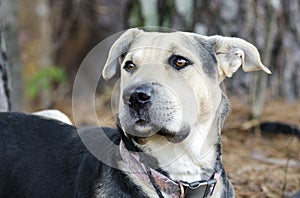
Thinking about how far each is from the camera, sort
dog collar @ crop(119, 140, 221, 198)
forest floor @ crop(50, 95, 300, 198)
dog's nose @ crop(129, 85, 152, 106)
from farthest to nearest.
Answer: forest floor @ crop(50, 95, 300, 198), dog collar @ crop(119, 140, 221, 198), dog's nose @ crop(129, 85, 152, 106)


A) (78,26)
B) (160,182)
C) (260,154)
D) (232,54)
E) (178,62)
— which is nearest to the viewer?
(160,182)

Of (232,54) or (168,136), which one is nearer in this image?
(168,136)

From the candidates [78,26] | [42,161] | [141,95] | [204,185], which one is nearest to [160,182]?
[204,185]

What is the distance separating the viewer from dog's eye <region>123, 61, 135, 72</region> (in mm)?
4215

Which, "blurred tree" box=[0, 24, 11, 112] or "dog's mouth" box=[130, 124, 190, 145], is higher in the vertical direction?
"dog's mouth" box=[130, 124, 190, 145]

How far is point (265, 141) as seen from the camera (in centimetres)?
683

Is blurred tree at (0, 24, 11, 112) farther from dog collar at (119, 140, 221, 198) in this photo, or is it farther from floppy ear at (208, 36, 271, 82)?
floppy ear at (208, 36, 271, 82)

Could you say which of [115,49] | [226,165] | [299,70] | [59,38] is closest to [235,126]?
[226,165]

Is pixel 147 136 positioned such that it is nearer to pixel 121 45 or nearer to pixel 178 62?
pixel 178 62

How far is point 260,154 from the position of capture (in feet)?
21.0

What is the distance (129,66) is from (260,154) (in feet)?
8.59

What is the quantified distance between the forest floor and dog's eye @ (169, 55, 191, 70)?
82 centimetres

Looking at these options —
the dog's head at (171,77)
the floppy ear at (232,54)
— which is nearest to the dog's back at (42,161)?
the dog's head at (171,77)

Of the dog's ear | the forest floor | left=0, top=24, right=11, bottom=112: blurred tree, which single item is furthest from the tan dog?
left=0, top=24, right=11, bottom=112: blurred tree
